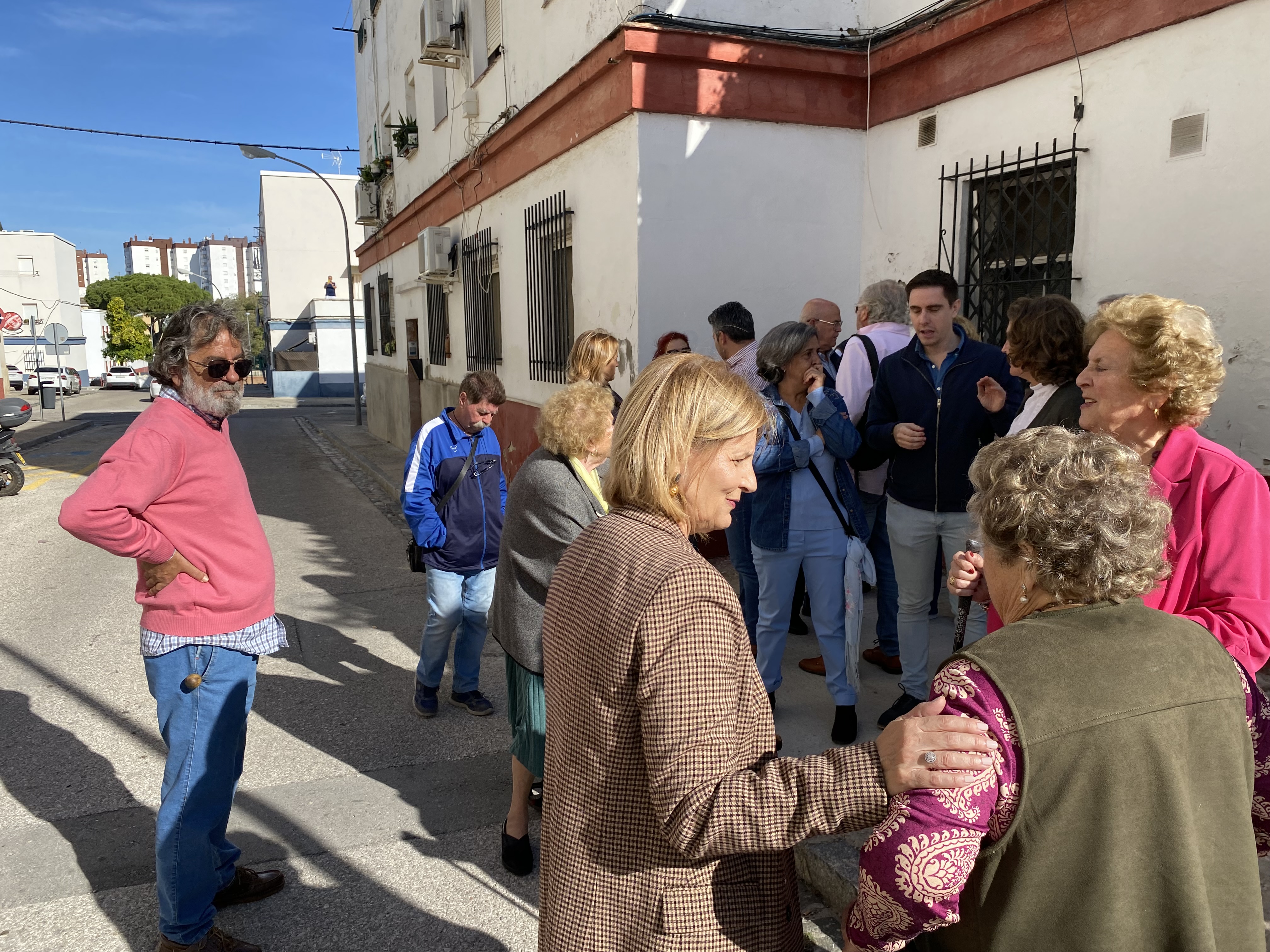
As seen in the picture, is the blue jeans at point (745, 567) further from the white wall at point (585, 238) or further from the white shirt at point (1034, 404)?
the white wall at point (585, 238)

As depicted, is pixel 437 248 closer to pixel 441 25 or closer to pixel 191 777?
pixel 441 25

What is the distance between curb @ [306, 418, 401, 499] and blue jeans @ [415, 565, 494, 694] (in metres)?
4.26

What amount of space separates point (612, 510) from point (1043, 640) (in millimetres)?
744

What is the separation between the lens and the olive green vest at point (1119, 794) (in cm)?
124

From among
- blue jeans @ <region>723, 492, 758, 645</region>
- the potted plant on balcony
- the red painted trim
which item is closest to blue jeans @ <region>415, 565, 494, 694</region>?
blue jeans @ <region>723, 492, 758, 645</region>

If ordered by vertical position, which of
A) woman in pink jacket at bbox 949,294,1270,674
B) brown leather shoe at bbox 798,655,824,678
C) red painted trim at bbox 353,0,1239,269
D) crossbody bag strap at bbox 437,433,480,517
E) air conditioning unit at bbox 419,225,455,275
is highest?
red painted trim at bbox 353,0,1239,269

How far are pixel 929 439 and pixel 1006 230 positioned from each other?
2909 millimetres

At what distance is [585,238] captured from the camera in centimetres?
766

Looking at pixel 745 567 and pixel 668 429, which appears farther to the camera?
pixel 745 567

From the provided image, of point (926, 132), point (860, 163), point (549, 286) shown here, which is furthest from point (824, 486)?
point (549, 286)

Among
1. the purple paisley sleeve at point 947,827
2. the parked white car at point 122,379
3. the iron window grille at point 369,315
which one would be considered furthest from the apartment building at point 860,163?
the parked white car at point 122,379

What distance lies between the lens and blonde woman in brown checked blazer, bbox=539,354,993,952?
52.6 inches

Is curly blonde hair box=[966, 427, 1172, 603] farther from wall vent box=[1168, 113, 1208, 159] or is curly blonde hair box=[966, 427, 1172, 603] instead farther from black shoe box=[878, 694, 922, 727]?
wall vent box=[1168, 113, 1208, 159]

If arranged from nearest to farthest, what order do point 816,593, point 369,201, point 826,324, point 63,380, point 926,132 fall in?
point 816,593 < point 826,324 < point 926,132 < point 369,201 < point 63,380
